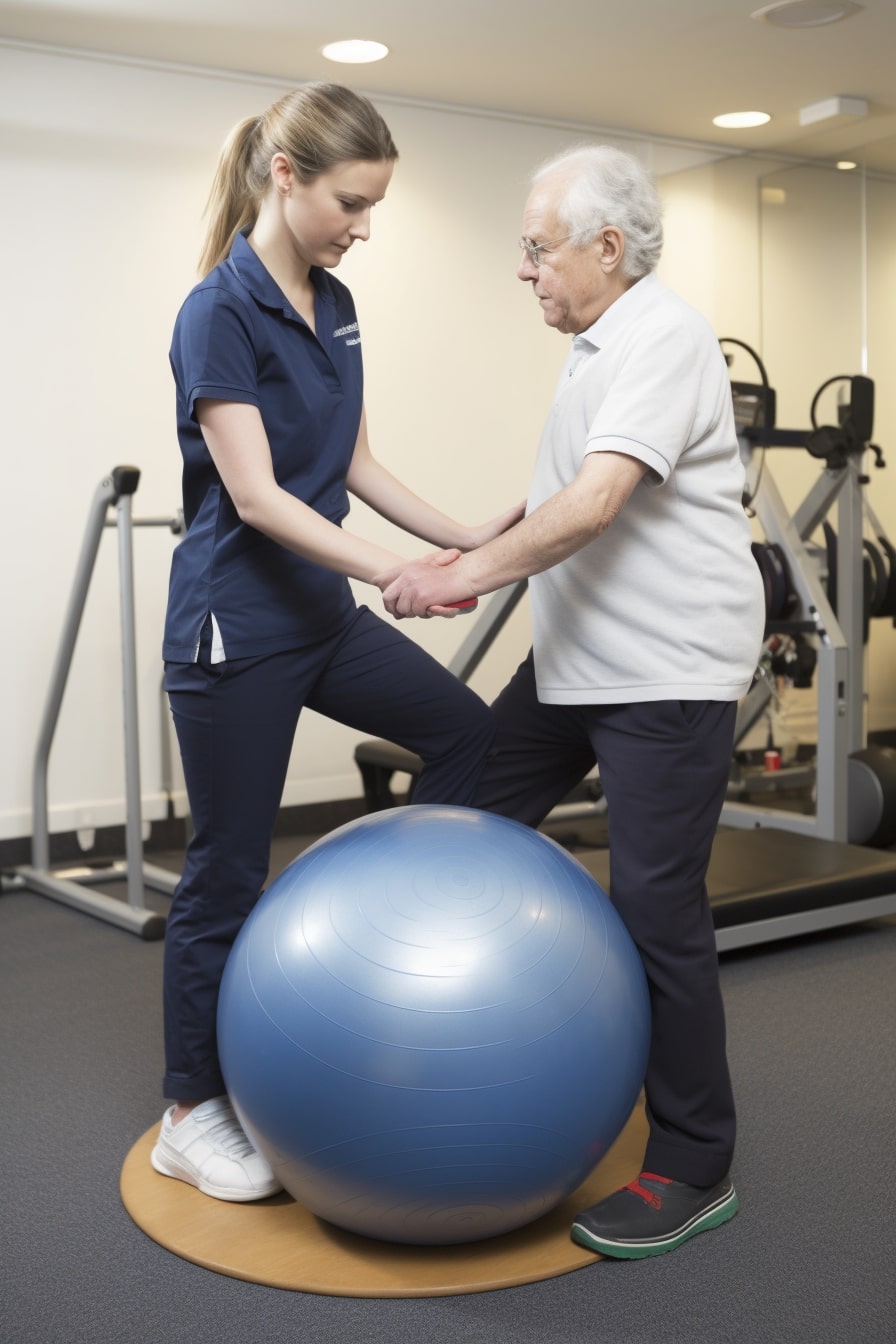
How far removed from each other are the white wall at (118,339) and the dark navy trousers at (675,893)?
279cm

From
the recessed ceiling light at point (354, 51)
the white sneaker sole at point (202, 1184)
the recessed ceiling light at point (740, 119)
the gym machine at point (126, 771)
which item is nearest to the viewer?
the white sneaker sole at point (202, 1184)

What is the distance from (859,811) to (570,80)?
103 inches

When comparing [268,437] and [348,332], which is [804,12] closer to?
[348,332]

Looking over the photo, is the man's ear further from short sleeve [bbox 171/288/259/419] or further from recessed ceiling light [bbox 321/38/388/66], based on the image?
recessed ceiling light [bbox 321/38/388/66]

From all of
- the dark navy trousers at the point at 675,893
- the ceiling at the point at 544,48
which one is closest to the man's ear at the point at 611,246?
the dark navy trousers at the point at 675,893

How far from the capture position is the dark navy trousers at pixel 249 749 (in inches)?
79.2

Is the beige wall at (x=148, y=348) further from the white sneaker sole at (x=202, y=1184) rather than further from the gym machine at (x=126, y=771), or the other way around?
the white sneaker sole at (x=202, y=1184)

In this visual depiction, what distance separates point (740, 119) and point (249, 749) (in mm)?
4096

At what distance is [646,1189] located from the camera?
194 cm

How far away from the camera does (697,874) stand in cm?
193

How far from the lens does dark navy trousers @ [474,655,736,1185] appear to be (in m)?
1.90

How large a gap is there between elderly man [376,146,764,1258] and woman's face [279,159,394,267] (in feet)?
0.76

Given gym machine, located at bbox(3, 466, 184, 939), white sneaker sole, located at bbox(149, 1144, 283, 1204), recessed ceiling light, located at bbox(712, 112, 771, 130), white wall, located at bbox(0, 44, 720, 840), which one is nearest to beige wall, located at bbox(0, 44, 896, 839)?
white wall, located at bbox(0, 44, 720, 840)

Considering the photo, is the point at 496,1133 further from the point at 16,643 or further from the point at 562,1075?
the point at 16,643
